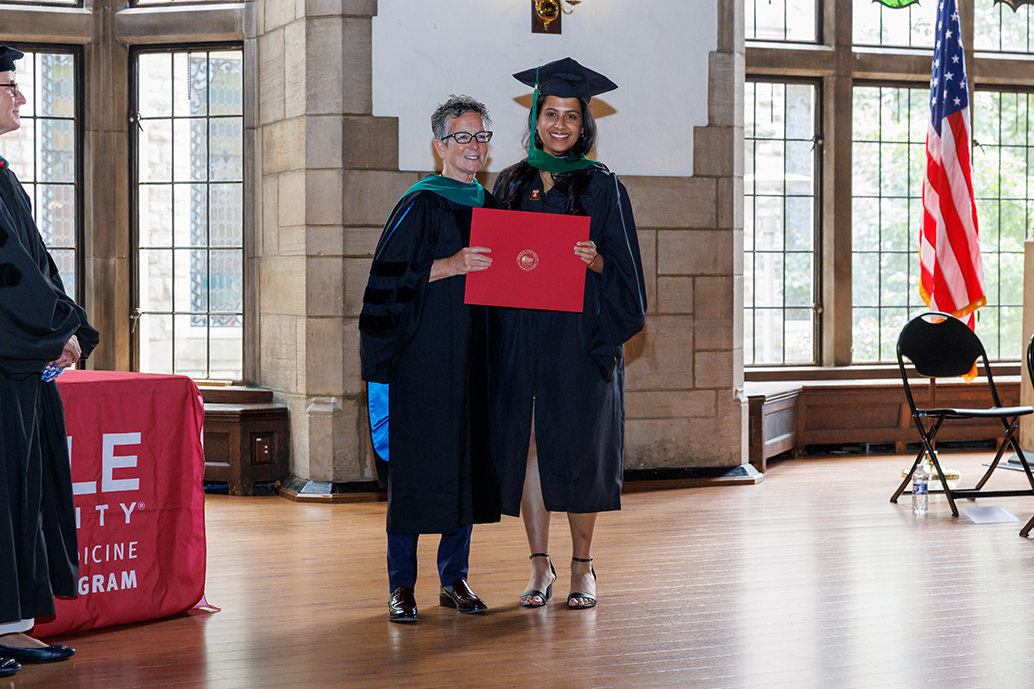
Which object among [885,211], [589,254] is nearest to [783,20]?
[885,211]

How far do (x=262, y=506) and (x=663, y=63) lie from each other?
3.16 meters

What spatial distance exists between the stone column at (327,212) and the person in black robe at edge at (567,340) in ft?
7.65

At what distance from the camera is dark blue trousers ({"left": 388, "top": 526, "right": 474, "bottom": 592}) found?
3.43 m

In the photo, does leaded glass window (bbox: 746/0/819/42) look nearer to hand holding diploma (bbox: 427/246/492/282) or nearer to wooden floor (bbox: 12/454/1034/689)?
wooden floor (bbox: 12/454/1034/689)

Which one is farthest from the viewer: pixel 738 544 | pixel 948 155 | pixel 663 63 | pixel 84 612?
pixel 948 155

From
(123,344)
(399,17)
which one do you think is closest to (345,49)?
(399,17)

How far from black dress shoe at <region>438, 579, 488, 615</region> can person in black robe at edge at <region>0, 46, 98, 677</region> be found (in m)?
1.15

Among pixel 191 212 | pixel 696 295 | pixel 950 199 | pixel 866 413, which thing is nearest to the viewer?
pixel 696 295

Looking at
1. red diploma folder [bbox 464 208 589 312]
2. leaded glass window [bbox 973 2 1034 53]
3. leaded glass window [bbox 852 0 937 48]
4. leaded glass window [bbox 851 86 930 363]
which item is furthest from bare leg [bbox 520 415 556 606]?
leaded glass window [bbox 973 2 1034 53]

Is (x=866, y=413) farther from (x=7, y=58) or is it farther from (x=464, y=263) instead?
(x=7, y=58)

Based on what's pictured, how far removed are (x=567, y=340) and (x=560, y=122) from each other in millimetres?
663

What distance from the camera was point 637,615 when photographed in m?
3.48

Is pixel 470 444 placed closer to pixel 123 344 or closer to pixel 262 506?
pixel 262 506

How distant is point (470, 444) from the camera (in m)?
3.40
